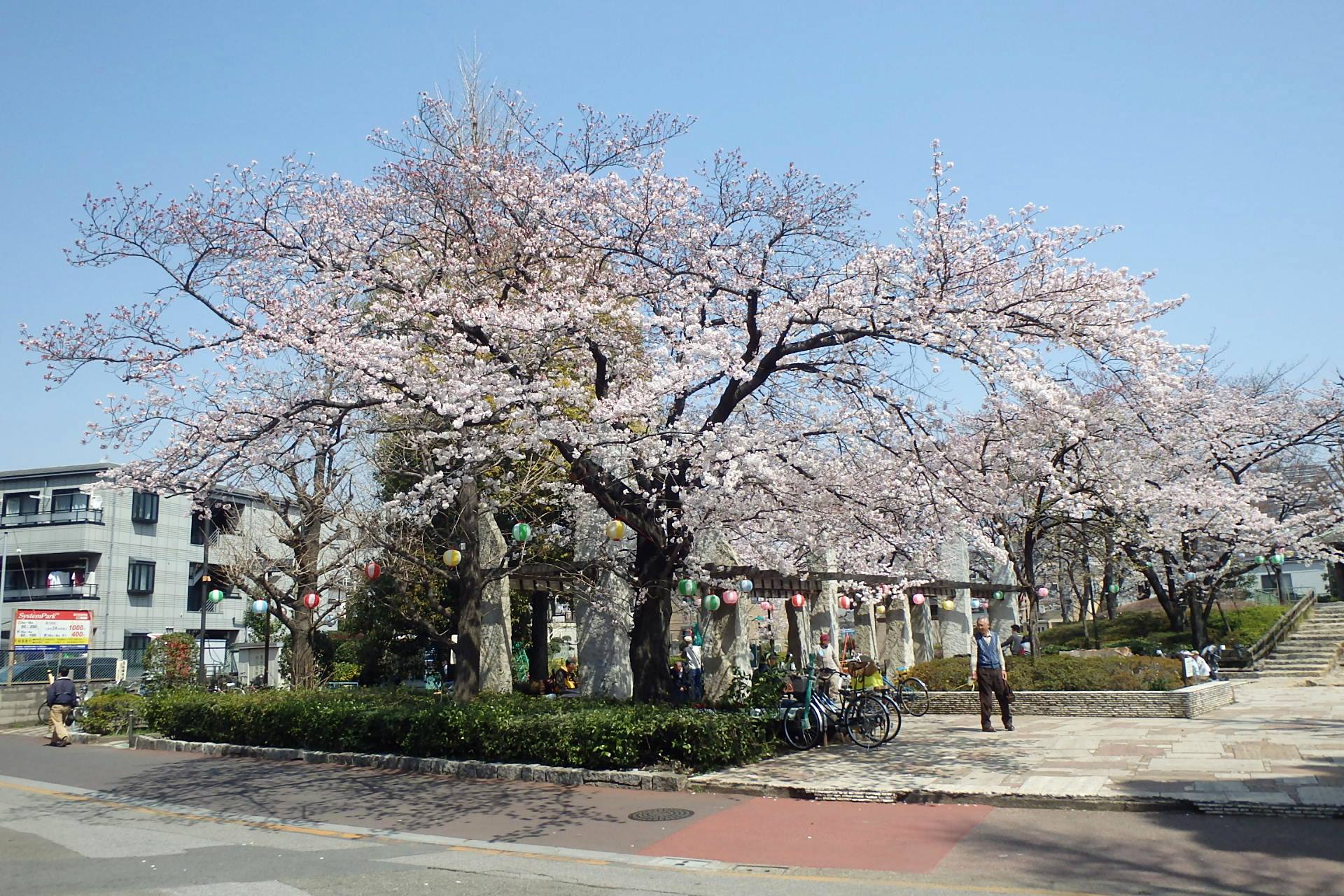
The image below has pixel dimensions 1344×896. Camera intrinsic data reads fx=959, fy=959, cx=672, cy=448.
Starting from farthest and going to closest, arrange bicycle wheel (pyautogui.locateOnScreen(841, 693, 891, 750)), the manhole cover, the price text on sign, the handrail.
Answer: the handrail, the price text on sign, bicycle wheel (pyautogui.locateOnScreen(841, 693, 891, 750)), the manhole cover

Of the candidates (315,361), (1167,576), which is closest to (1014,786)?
(315,361)

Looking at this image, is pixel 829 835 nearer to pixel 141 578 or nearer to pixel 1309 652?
pixel 1309 652

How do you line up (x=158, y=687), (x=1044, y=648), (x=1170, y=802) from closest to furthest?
(x=1170, y=802), (x=158, y=687), (x=1044, y=648)

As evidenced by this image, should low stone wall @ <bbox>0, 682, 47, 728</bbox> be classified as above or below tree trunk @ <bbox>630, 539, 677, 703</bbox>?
below

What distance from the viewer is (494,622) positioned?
20875 mm

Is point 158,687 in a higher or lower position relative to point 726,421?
lower

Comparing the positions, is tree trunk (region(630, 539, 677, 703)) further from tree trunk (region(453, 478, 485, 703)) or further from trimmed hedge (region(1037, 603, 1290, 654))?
trimmed hedge (region(1037, 603, 1290, 654))

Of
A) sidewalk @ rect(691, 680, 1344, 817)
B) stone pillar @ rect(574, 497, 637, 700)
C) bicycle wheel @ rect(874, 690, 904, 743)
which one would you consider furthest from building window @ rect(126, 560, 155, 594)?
bicycle wheel @ rect(874, 690, 904, 743)

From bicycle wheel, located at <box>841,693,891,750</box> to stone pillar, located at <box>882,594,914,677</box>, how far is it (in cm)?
1149

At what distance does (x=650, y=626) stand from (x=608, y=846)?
17.0 ft

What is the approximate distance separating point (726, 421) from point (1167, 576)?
24538mm

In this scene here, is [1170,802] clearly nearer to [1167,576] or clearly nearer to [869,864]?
[869,864]

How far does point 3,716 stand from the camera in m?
26.1

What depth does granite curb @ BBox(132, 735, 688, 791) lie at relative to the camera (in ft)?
40.1
